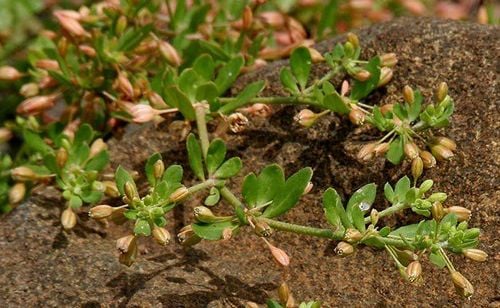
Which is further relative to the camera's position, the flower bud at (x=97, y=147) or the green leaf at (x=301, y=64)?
the flower bud at (x=97, y=147)

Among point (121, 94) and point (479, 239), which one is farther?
point (121, 94)

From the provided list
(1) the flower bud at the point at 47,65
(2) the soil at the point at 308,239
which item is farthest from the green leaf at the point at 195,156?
(1) the flower bud at the point at 47,65

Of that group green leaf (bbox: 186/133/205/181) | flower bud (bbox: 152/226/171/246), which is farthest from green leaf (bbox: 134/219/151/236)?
green leaf (bbox: 186/133/205/181)

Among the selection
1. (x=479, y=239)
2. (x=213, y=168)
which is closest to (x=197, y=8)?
(x=213, y=168)

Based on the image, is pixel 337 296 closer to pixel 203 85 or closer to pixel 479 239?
pixel 479 239

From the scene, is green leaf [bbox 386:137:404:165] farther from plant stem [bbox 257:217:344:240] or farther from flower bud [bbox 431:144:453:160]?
plant stem [bbox 257:217:344:240]

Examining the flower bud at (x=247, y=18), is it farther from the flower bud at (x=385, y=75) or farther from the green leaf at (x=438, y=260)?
the green leaf at (x=438, y=260)

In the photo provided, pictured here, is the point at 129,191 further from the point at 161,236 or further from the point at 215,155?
the point at 215,155

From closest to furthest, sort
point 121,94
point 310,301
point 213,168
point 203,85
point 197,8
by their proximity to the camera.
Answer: point 310,301
point 213,168
point 203,85
point 121,94
point 197,8
